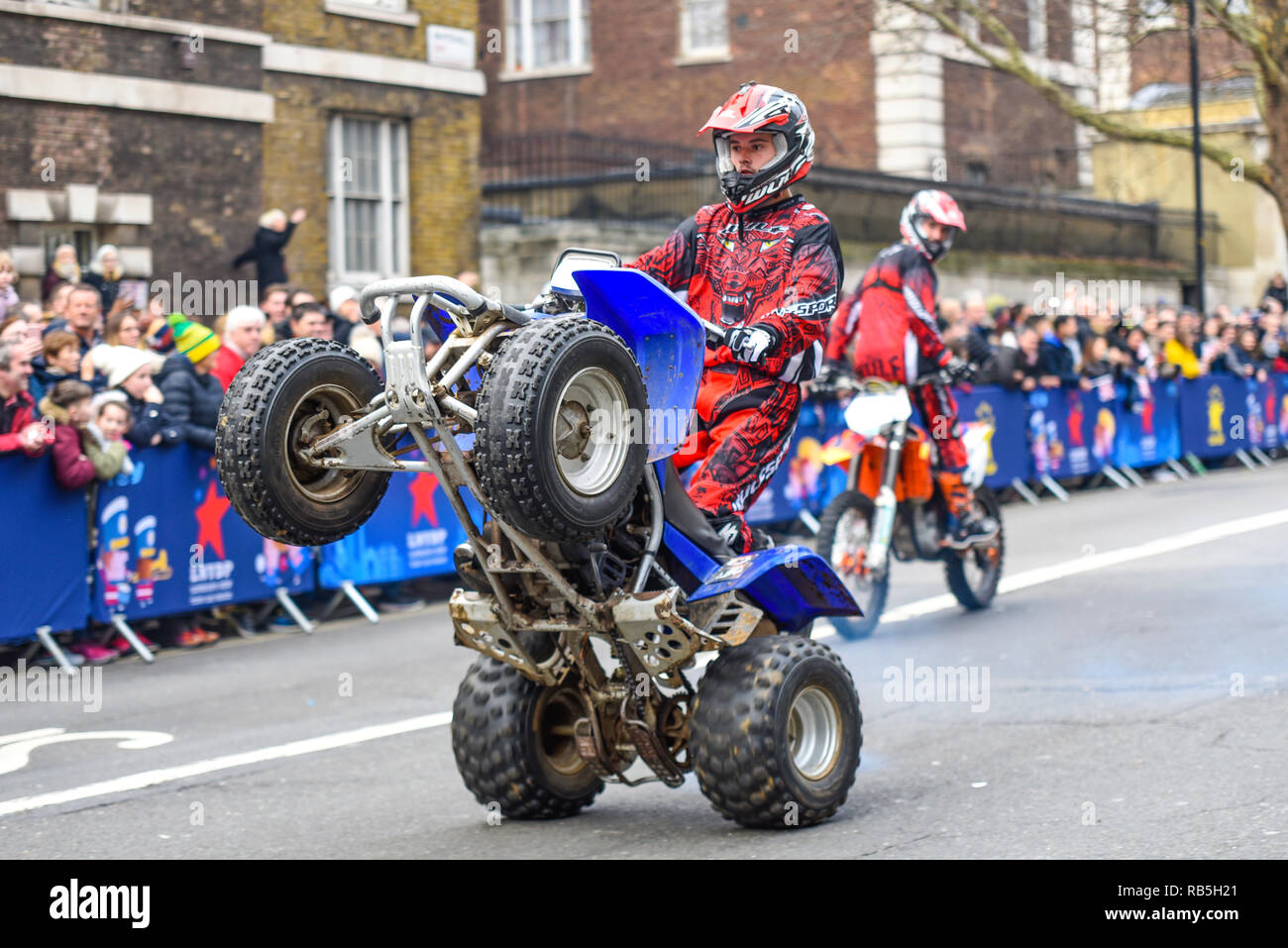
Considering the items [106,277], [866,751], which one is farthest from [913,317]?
[106,277]

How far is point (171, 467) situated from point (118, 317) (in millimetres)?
1355

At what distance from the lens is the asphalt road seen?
19.7ft

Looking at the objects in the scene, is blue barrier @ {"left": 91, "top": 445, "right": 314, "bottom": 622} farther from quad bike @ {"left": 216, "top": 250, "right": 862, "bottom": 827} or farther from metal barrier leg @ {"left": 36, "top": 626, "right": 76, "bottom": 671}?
quad bike @ {"left": 216, "top": 250, "right": 862, "bottom": 827}

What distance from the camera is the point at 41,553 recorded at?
10406mm

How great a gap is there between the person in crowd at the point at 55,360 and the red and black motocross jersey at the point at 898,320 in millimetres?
4391

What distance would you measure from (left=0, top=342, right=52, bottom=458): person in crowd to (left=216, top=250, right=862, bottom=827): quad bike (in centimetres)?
493

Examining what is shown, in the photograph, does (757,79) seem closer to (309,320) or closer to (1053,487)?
(1053,487)

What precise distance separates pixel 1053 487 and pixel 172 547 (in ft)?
33.7

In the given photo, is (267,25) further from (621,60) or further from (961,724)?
(961,724)

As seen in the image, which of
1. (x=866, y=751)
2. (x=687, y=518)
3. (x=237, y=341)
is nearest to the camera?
(x=687, y=518)

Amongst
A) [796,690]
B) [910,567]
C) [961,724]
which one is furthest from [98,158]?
[796,690]

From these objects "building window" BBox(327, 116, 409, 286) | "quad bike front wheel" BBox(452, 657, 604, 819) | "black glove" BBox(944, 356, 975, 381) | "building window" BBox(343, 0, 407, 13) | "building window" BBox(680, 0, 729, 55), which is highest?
"building window" BBox(680, 0, 729, 55)

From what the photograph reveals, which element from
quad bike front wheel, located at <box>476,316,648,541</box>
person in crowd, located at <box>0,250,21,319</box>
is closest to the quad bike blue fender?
quad bike front wheel, located at <box>476,316,648,541</box>

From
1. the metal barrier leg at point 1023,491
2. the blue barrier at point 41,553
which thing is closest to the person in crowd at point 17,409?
the blue barrier at point 41,553
